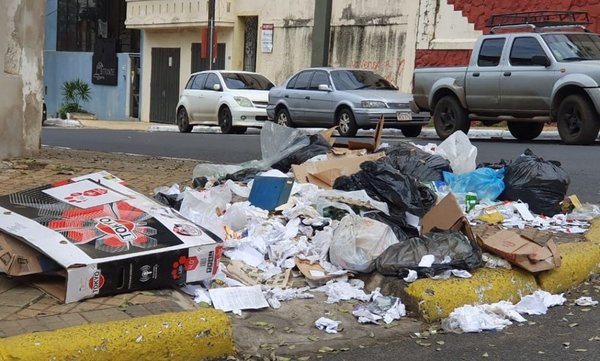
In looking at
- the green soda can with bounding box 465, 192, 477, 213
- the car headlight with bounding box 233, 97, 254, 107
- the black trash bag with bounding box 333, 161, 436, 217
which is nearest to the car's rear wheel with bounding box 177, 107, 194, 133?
the car headlight with bounding box 233, 97, 254, 107

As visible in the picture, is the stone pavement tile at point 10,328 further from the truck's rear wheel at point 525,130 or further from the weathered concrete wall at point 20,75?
the truck's rear wheel at point 525,130

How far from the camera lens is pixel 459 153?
25.8 ft

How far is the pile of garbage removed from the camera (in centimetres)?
489

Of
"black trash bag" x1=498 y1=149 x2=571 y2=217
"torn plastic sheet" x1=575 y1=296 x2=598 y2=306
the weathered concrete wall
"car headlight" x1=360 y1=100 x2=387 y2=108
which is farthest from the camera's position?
"car headlight" x1=360 y1=100 x2=387 y2=108

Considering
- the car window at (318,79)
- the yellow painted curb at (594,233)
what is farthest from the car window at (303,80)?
the yellow painted curb at (594,233)

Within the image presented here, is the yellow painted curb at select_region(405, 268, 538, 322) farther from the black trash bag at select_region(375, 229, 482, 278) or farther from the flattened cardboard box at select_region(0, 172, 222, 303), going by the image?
the flattened cardboard box at select_region(0, 172, 222, 303)

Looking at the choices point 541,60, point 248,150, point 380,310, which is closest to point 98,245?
point 380,310

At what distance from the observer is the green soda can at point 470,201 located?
676cm

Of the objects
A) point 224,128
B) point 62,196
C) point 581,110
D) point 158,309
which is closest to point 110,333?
point 158,309

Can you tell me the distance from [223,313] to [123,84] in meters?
29.5

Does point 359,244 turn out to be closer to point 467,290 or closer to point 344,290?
point 344,290

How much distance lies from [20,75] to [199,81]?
11957mm

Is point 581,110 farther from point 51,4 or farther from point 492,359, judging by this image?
point 51,4

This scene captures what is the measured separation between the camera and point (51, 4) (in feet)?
116
